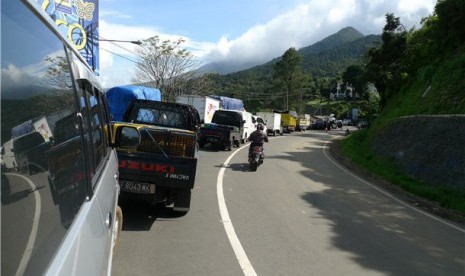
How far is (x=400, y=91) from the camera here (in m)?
33.0

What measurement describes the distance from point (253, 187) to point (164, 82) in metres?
37.9

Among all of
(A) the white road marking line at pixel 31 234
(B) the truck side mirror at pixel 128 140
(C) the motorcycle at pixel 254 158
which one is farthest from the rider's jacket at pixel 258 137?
(A) the white road marking line at pixel 31 234

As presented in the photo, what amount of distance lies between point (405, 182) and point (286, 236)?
835cm

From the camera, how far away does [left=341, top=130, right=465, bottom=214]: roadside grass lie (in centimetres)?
1159

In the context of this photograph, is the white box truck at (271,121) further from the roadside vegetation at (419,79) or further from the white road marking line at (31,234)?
the white road marking line at (31,234)

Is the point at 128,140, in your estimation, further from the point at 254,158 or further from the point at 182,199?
the point at 254,158

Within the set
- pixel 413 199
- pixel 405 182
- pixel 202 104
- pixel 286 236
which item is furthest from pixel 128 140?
pixel 202 104

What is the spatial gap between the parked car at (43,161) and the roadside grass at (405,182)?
1027 centimetres

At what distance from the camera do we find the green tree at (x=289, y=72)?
10475cm

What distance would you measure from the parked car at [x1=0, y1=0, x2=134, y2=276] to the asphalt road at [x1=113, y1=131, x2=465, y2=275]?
3260mm

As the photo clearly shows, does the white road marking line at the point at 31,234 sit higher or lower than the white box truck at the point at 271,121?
higher

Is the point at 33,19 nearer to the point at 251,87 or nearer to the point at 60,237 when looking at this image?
the point at 60,237

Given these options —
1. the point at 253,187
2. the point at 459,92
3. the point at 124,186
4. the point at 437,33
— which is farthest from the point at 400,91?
the point at 124,186

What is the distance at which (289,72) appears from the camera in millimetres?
105812
